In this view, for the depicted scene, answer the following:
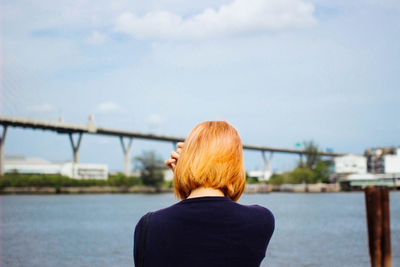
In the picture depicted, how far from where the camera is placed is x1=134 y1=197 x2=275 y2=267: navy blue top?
154 cm

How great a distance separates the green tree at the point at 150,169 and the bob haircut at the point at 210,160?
7427 centimetres

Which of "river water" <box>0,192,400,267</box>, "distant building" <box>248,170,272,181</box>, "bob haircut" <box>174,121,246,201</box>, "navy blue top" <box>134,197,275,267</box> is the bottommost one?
"river water" <box>0,192,400,267</box>

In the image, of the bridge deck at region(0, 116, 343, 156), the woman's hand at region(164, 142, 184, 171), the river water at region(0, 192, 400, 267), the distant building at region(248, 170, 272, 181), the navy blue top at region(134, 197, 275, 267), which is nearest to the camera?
the navy blue top at region(134, 197, 275, 267)

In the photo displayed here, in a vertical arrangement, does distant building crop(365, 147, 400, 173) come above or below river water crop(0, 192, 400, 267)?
above

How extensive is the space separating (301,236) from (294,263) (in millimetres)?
6909

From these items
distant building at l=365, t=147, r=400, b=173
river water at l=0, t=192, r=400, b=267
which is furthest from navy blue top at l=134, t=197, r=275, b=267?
distant building at l=365, t=147, r=400, b=173

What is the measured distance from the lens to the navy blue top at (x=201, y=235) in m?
1.54

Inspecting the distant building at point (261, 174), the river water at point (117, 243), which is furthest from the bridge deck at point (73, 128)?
the river water at point (117, 243)

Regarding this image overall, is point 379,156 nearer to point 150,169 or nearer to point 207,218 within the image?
point 150,169

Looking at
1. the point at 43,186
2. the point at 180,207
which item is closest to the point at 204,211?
Answer: the point at 180,207

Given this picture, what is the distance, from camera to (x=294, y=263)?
14.3m

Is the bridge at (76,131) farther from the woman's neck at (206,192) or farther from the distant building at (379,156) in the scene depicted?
the woman's neck at (206,192)

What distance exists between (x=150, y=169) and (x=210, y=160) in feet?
246

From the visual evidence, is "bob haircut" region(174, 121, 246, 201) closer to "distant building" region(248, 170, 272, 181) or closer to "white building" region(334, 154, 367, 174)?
"distant building" region(248, 170, 272, 181)
